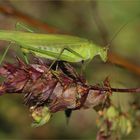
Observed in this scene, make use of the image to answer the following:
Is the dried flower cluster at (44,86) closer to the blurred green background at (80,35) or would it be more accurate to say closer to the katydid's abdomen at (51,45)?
the katydid's abdomen at (51,45)

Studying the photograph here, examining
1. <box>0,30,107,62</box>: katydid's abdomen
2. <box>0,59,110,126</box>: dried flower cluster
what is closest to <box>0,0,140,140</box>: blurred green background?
<box>0,30,107,62</box>: katydid's abdomen

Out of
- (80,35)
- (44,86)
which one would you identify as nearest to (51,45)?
(44,86)

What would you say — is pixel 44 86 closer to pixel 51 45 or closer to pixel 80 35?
pixel 51 45

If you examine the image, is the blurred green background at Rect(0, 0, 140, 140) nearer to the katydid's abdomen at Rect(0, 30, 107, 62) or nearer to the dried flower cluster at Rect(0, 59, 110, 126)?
the katydid's abdomen at Rect(0, 30, 107, 62)

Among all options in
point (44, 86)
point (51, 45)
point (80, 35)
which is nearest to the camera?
point (44, 86)

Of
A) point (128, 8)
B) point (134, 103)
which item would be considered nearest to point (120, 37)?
point (128, 8)

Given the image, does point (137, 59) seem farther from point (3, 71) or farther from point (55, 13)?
point (3, 71)
